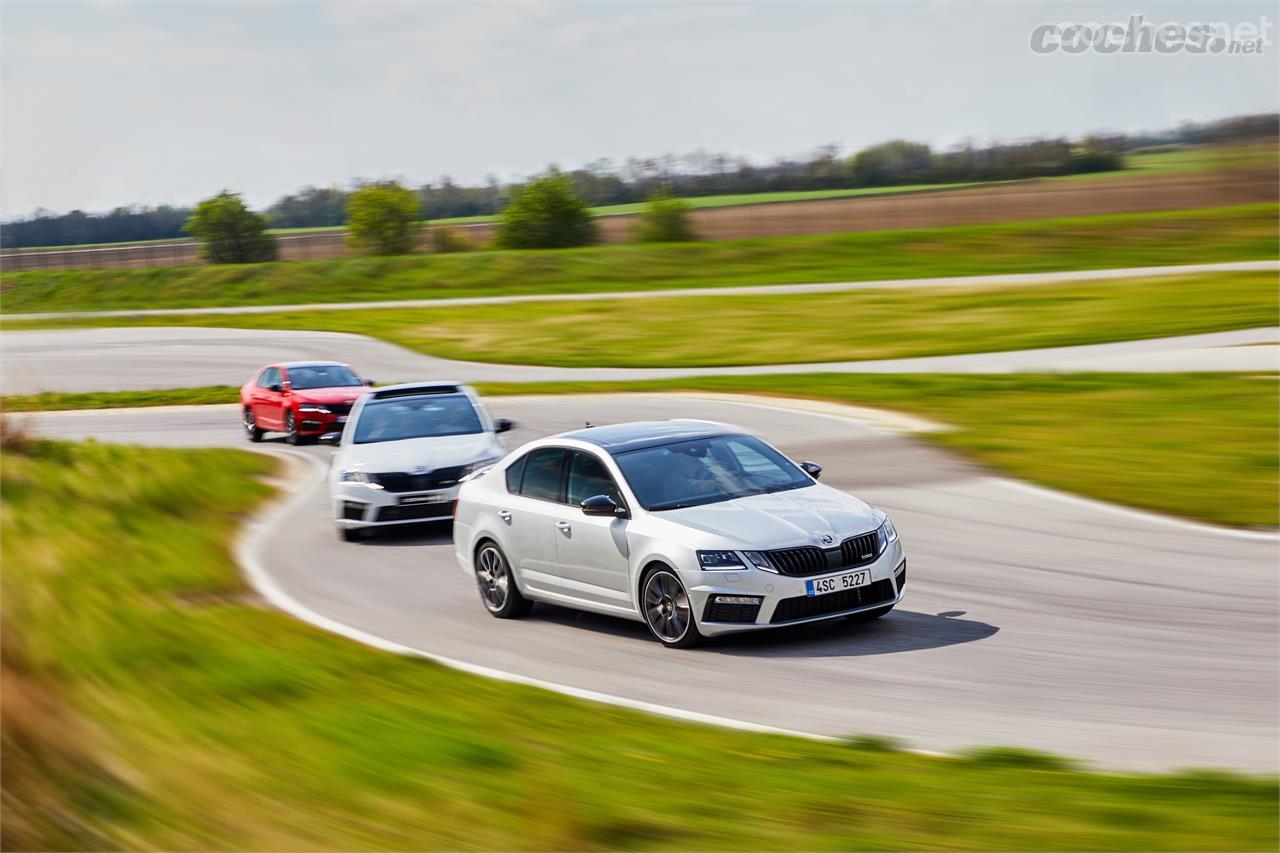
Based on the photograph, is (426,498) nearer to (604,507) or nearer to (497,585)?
(497,585)

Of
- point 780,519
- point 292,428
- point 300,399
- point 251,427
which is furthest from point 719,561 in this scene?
point 251,427

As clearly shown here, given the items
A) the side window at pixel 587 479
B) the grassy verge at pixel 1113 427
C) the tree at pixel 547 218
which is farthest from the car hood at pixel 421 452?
the tree at pixel 547 218

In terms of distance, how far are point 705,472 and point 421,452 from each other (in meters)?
6.35

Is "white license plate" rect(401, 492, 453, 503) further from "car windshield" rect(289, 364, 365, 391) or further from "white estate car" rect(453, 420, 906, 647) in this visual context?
"car windshield" rect(289, 364, 365, 391)

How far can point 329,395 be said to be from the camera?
27.3m

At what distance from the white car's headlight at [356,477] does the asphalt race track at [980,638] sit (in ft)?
2.25

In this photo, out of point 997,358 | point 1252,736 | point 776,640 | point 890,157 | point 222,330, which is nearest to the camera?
point 1252,736

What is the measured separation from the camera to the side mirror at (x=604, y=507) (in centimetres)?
1101

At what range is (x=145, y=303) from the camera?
220 feet

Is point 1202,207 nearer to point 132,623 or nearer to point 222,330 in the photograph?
point 222,330

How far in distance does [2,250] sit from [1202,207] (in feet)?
181

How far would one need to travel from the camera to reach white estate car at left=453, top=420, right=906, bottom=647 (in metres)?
Answer: 10.2

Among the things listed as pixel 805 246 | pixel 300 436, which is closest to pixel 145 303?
pixel 805 246

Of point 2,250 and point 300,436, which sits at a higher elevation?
point 2,250
